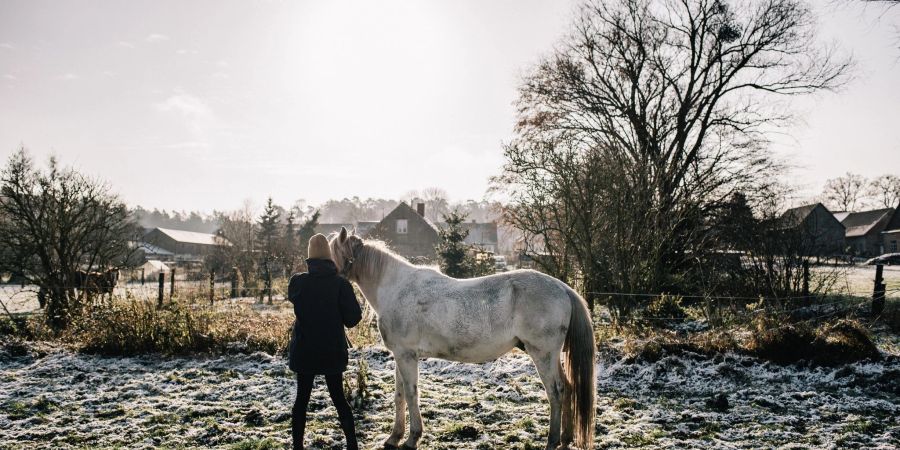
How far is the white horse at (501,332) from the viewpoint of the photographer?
4262 millimetres

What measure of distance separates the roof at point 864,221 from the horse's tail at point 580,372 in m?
65.9

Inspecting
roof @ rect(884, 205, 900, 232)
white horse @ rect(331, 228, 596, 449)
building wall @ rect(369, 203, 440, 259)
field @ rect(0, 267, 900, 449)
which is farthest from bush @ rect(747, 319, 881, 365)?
roof @ rect(884, 205, 900, 232)

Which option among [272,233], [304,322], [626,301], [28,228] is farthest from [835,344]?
[272,233]

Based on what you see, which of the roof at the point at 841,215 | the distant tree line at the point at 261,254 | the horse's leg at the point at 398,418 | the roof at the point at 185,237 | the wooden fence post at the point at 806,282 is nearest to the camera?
the horse's leg at the point at 398,418

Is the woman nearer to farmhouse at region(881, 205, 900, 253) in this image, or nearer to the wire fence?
the wire fence

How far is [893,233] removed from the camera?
1897 inches

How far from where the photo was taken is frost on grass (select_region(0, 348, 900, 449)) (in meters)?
4.49

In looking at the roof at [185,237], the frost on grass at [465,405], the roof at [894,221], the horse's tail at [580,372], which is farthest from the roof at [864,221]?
the roof at [185,237]

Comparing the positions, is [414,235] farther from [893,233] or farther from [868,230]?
[868,230]

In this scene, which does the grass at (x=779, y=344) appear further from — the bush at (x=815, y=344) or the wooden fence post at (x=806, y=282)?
the wooden fence post at (x=806, y=282)

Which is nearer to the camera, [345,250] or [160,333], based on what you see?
[345,250]

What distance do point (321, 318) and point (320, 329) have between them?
0.29ft

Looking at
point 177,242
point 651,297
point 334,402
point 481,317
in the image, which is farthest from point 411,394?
point 177,242

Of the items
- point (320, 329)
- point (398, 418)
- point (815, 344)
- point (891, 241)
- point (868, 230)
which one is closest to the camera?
point (320, 329)
